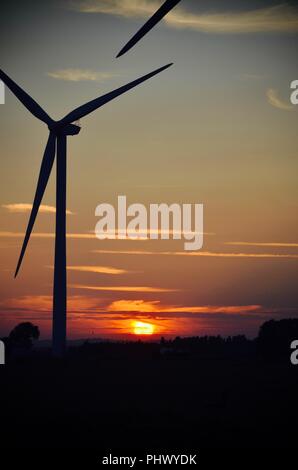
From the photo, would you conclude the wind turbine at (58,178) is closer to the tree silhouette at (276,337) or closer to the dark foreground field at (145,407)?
the dark foreground field at (145,407)

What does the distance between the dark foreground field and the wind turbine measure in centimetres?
440

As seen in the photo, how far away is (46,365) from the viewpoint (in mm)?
87562

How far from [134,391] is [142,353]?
5320cm

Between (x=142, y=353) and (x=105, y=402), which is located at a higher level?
(x=142, y=353)

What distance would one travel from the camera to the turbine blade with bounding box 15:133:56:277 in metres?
82.2

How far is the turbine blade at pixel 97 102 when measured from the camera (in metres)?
78.4

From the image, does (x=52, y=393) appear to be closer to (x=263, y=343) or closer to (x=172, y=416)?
(x=172, y=416)

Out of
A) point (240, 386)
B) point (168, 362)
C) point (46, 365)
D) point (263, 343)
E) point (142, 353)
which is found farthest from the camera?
point (263, 343)

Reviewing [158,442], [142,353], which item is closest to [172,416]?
[158,442]

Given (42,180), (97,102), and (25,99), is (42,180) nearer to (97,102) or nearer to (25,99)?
(25,99)

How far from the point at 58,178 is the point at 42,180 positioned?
3.97 meters

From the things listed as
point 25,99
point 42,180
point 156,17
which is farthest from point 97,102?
point 156,17

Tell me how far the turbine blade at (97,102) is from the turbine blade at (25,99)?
1638mm

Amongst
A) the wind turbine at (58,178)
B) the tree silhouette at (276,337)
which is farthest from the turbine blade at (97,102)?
the tree silhouette at (276,337)
